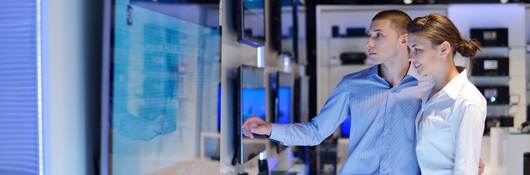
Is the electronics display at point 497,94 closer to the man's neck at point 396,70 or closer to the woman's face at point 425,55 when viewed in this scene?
the man's neck at point 396,70

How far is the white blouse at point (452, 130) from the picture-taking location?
234 cm

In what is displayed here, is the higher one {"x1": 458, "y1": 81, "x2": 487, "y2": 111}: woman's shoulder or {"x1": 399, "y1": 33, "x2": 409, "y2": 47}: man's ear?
{"x1": 399, "y1": 33, "x2": 409, "y2": 47}: man's ear

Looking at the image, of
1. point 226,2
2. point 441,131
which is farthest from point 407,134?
point 226,2

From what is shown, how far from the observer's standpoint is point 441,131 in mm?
2428

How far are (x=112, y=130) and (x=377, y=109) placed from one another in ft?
4.47

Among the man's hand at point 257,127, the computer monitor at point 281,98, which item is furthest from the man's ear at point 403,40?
the computer monitor at point 281,98

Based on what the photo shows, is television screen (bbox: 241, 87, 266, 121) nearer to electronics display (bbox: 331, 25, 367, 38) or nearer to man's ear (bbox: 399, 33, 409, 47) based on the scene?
man's ear (bbox: 399, 33, 409, 47)

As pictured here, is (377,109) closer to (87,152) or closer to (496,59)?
(87,152)

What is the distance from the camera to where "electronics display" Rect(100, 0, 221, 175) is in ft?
5.41

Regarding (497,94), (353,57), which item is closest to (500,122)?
(497,94)

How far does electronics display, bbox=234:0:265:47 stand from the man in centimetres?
84

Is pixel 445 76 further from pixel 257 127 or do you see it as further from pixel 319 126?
pixel 257 127

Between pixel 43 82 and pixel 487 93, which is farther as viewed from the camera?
pixel 487 93

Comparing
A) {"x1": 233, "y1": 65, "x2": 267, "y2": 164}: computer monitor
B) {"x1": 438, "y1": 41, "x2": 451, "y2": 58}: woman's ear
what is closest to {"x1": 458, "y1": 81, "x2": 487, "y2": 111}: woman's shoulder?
{"x1": 438, "y1": 41, "x2": 451, "y2": 58}: woman's ear
